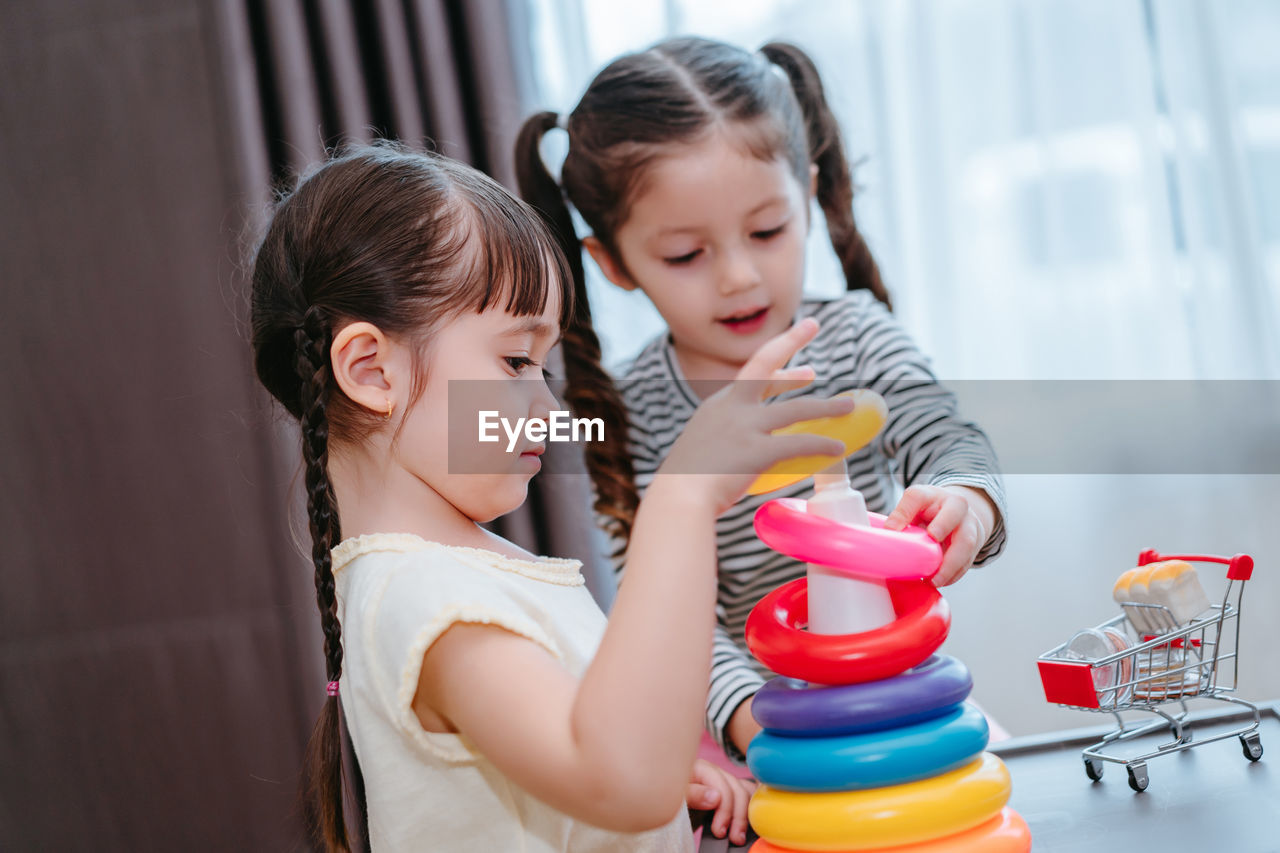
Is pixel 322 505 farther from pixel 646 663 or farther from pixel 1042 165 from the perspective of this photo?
pixel 1042 165

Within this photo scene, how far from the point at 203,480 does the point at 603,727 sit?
4.40 feet

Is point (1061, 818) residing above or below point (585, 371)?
below

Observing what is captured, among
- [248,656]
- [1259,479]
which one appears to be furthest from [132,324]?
[1259,479]

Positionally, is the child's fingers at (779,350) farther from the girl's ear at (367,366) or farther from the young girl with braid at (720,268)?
the young girl with braid at (720,268)

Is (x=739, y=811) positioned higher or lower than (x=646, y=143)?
lower

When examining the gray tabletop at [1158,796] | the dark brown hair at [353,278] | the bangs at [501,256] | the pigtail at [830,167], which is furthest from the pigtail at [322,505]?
the pigtail at [830,167]

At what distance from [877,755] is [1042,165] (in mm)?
1458

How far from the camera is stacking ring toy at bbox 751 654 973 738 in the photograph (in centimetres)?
55

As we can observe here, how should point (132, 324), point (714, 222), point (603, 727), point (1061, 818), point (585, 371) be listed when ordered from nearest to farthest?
point (603, 727) → point (1061, 818) → point (714, 222) → point (585, 371) → point (132, 324)

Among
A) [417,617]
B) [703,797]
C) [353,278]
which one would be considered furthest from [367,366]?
[703,797]

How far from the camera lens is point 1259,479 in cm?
174

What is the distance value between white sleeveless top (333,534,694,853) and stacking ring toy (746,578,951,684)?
0.14 meters

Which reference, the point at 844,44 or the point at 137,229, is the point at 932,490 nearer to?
the point at 844,44

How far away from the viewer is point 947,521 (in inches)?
27.9
